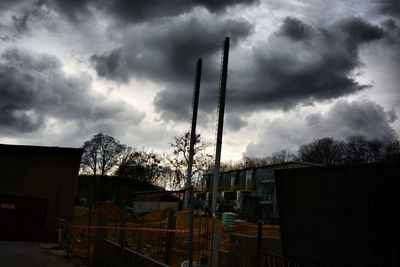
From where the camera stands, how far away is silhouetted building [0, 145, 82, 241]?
2102 cm

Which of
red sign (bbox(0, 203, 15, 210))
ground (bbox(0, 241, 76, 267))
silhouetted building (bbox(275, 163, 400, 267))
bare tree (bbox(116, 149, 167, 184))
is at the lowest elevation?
ground (bbox(0, 241, 76, 267))

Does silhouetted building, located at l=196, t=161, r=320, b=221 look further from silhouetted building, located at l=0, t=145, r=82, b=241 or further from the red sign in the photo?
the red sign

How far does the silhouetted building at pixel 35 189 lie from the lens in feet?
68.9

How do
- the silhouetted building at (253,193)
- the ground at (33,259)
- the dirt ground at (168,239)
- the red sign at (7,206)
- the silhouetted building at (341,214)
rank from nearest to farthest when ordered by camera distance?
the silhouetted building at (341,214), the dirt ground at (168,239), the ground at (33,259), the red sign at (7,206), the silhouetted building at (253,193)

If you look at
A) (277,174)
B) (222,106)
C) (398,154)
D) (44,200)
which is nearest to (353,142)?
(398,154)

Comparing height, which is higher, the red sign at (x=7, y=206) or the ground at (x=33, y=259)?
the red sign at (x=7, y=206)

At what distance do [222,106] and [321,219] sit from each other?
23583mm

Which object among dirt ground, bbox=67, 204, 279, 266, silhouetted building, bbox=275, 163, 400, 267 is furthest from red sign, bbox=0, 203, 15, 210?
silhouetted building, bbox=275, 163, 400, 267

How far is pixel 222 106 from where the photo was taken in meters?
29.1

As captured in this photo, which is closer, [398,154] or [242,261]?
[242,261]

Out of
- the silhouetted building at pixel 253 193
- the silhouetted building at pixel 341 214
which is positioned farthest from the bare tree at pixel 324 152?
the silhouetted building at pixel 341 214

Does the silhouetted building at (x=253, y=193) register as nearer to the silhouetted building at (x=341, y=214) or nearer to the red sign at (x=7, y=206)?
the red sign at (x=7, y=206)

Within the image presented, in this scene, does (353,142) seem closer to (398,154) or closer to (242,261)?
(398,154)

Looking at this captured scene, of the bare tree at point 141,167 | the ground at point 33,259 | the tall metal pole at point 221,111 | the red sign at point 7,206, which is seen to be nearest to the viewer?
the ground at point 33,259
